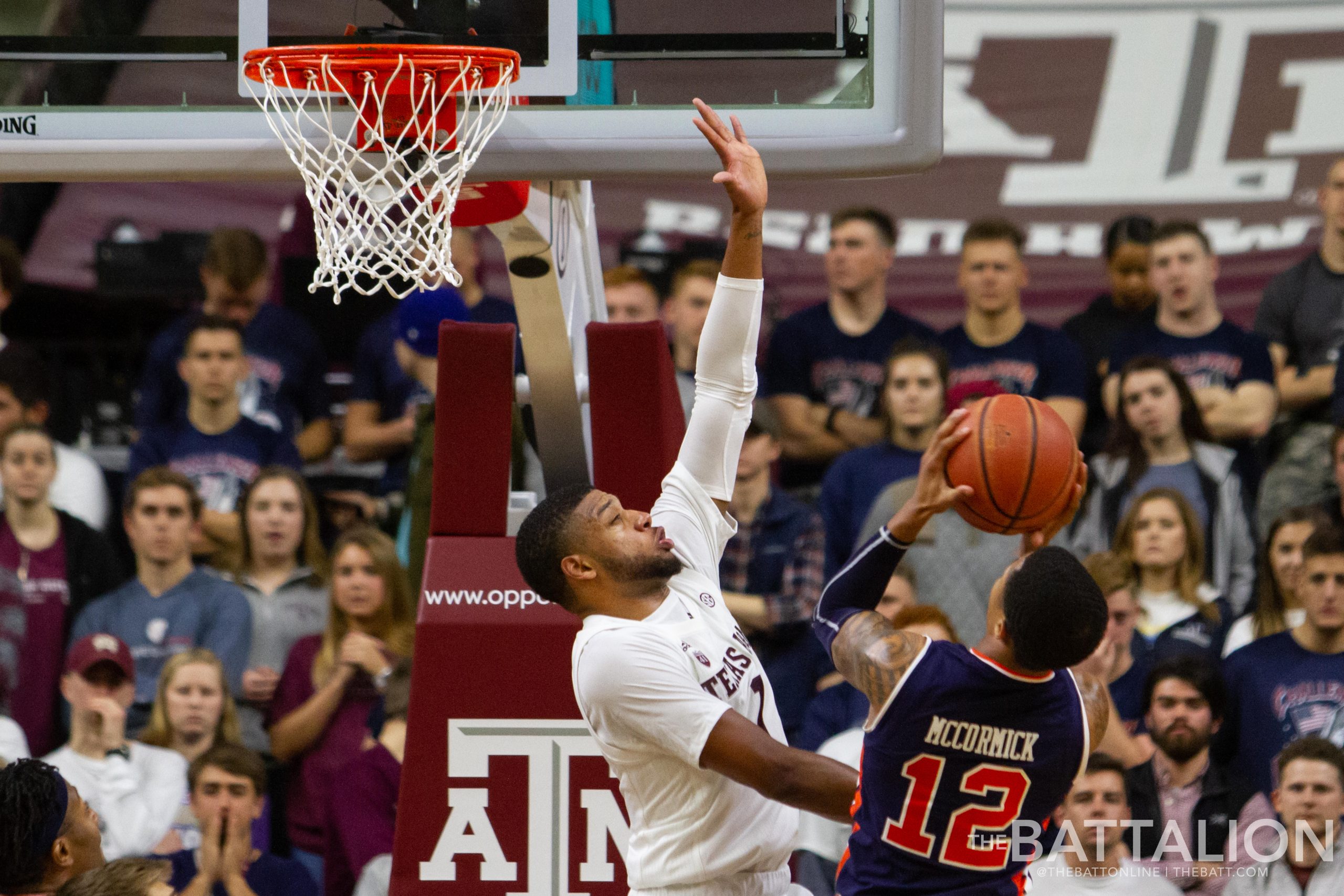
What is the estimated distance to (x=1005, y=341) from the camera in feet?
24.3

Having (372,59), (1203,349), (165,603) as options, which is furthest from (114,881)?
(1203,349)

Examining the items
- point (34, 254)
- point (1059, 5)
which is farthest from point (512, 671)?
point (1059, 5)

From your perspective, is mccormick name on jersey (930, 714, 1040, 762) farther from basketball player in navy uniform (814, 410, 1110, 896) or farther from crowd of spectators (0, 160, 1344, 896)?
crowd of spectators (0, 160, 1344, 896)

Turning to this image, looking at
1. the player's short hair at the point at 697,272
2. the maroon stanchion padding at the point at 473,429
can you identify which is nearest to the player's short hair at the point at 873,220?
the player's short hair at the point at 697,272

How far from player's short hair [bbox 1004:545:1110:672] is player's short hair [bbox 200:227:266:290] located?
496 centimetres

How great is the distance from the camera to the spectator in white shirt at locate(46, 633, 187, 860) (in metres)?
6.38

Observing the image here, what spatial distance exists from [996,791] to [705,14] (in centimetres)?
212

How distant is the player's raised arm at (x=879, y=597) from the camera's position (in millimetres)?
3893

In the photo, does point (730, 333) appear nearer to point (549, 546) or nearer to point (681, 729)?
point (549, 546)

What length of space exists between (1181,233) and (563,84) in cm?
358

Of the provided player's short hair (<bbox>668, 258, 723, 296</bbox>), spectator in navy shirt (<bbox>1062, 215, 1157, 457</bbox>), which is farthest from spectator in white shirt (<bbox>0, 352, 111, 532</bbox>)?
spectator in navy shirt (<bbox>1062, 215, 1157, 457</bbox>)

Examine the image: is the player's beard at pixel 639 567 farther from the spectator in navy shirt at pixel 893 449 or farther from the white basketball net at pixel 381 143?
the spectator in navy shirt at pixel 893 449

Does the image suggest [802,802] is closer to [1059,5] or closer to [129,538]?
[129,538]

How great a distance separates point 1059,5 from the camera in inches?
352
